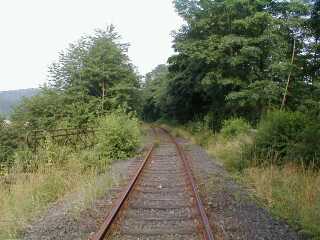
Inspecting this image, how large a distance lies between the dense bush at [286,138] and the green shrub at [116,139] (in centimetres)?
651

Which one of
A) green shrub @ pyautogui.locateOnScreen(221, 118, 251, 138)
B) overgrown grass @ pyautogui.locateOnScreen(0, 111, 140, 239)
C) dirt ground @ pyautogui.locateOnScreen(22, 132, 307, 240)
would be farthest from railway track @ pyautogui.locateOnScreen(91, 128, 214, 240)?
green shrub @ pyautogui.locateOnScreen(221, 118, 251, 138)

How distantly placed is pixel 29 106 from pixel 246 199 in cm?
2190

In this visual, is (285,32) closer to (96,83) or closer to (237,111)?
(237,111)

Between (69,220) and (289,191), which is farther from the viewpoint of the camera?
(289,191)

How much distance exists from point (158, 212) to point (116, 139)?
973cm

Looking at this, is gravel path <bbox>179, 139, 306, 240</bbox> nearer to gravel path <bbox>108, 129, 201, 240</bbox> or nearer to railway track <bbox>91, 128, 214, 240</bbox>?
railway track <bbox>91, 128, 214, 240</bbox>

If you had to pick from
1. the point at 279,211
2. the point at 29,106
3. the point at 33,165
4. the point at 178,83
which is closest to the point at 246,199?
the point at 279,211

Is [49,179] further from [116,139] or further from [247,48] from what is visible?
[247,48]

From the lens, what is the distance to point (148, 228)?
648 cm

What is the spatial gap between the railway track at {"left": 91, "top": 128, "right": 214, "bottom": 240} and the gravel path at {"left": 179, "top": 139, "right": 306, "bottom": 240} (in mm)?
280

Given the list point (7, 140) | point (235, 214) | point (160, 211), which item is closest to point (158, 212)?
point (160, 211)

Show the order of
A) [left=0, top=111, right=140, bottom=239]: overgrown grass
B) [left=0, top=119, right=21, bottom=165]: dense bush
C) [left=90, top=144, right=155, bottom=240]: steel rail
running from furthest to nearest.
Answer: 1. [left=0, top=119, right=21, bottom=165]: dense bush
2. [left=0, top=111, right=140, bottom=239]: overgrown grass
3. [left=90, top=144, right=155, bottom=240]: steel rail

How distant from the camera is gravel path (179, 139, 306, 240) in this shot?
6246 mm

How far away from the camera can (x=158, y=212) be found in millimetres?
7531
